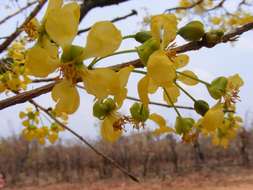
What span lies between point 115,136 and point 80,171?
1256 cm

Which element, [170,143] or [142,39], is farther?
[170,143]

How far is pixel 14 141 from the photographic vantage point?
14906 millimetres

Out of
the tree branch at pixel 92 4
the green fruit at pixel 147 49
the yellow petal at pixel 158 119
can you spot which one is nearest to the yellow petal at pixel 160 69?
the green fruit at pixel 147 49

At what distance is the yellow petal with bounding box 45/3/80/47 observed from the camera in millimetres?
562

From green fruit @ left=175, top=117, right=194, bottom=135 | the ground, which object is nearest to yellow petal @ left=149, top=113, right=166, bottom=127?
green fruit @ left=175, top=117, right=194, bottom=135

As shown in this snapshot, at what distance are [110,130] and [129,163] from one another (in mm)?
12185

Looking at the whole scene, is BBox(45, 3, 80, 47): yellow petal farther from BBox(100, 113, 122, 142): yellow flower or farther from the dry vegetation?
the dry vegetation

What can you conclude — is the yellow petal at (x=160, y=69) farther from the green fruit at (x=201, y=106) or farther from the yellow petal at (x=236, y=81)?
the yellow petal at (x=236, y=81)

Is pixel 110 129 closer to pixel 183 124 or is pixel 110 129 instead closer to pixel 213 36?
pixel 183 124

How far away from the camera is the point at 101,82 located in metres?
0.57

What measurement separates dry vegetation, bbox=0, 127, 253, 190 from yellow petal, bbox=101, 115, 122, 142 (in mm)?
8648

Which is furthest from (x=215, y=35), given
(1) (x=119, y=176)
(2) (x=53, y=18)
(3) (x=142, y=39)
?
(1) (x=119, y=176)

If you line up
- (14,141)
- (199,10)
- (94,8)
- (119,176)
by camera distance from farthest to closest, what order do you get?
(14,141) < (119,176) < (199,10) < (94,8)

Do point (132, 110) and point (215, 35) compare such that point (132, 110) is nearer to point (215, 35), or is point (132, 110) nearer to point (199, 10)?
point (215, 35)
